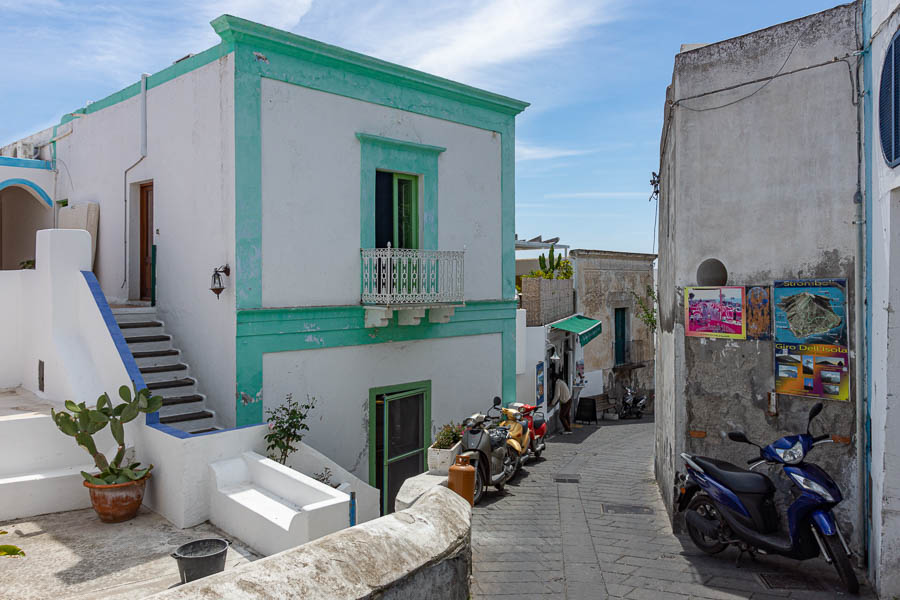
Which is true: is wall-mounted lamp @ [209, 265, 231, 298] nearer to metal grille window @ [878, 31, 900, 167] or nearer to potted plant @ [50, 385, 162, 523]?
potted plant @ [50, 385, 162, 523]

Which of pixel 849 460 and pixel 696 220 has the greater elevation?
pixel 696 220

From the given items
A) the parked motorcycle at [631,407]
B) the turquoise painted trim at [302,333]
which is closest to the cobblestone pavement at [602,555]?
the turquoise painted trim at [302,333]

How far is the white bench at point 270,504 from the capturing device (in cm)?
559

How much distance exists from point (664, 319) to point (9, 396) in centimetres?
940

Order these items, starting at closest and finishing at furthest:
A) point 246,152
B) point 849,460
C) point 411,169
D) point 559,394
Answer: point 849,460
point 246,152
point 411,169
point 559,394

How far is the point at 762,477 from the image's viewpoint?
21.4 ft

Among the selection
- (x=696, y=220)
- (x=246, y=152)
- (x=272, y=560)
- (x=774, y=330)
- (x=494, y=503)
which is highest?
(x=246, y=152)

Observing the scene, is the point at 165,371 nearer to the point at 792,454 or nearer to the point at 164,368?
the point at 164,368

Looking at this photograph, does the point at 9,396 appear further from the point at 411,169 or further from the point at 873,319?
the point at 873,319

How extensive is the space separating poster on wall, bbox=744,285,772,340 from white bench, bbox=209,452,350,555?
15.1 feet

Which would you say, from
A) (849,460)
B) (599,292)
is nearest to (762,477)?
(849,460)

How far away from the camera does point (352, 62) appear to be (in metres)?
9.95

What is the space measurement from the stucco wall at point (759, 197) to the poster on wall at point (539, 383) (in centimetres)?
813

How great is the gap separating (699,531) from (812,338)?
2.28 m
